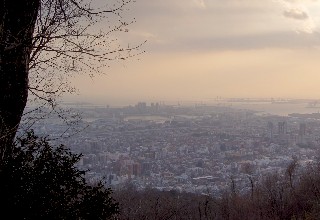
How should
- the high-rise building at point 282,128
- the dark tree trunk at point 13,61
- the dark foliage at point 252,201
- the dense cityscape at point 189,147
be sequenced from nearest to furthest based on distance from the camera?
the dark tree trunk at point 13,61, the dark foliage at point 252,201, the dense cityscape at point 189,147, the high-rise building at point 282,128

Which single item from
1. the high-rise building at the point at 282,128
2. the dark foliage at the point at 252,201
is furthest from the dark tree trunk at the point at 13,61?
the high-rise building at the point at 282,128

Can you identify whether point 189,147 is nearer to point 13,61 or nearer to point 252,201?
point 252,201

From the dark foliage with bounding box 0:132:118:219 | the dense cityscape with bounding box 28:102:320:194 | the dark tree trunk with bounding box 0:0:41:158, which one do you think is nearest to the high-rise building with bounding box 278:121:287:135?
the dense cityscape with bounding box 28:102:320:194

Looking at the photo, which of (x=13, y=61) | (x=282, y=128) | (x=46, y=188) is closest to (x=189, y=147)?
(x=282, y=128)

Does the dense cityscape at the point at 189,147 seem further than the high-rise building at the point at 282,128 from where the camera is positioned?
No

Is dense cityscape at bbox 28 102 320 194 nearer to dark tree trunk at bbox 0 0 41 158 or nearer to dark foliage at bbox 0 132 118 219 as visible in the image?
dark foliage at bbox 0 132 118 219

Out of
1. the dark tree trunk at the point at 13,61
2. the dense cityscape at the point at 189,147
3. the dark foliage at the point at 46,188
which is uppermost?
the dark tree trunk at the point at 13,61

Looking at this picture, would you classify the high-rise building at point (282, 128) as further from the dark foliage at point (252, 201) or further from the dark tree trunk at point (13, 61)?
the dark tree trunk at point (13, 61)
